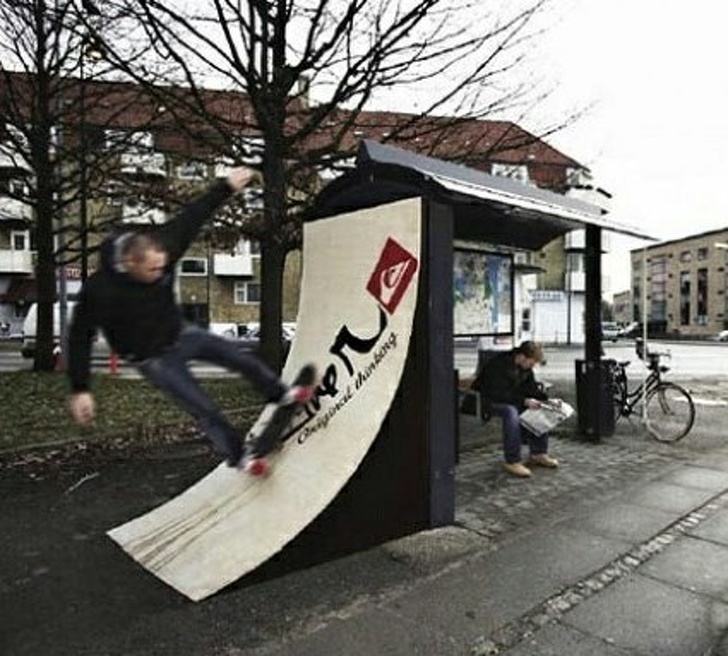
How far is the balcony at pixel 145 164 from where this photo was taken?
1306cm

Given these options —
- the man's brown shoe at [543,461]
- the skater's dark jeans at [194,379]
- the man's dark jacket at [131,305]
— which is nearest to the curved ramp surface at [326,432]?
the skater's dark jeans at [194,379]

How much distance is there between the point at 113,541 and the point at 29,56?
39.6ft

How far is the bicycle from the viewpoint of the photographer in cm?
919

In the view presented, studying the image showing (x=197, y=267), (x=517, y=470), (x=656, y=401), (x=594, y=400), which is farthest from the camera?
(x=197, y=267)

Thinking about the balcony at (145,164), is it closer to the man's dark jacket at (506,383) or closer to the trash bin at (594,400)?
the man's dark jacket at (506,383)

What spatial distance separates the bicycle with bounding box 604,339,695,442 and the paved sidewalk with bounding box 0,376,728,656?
2.33m

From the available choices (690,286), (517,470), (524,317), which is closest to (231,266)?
(524,317)

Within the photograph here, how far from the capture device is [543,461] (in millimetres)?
7516

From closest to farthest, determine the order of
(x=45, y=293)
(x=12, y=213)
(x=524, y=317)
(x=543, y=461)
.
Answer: (x=543, y=461) < (x=524, y=317) < (x=45, y=293) < (x=12, y=213)

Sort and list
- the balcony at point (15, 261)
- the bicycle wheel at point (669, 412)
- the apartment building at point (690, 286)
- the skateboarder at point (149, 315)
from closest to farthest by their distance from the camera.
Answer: the skateboarder at point (149, 315) < the bicycle wheel at point (669, 412) < the balcony at point (15, 261) < the apartment building at point (690, 286)

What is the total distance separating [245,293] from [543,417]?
142 ft

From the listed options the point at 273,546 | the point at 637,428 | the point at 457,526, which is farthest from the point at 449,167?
the point at 637,428

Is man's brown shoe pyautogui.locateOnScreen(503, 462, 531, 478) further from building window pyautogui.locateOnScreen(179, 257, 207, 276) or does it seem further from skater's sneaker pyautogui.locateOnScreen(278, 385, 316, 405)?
building window pyautogui.locateOnScreen(179, 257, 207, 276)

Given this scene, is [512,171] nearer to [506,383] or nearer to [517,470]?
[506,383]
